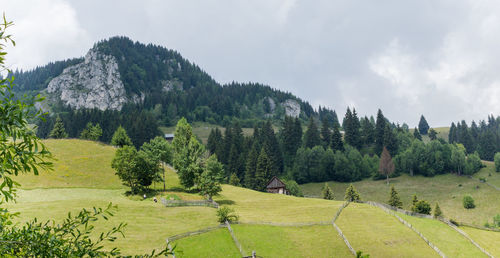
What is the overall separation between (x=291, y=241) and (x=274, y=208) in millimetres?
20801

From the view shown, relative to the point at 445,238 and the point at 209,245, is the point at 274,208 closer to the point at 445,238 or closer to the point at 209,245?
the point at 209,245

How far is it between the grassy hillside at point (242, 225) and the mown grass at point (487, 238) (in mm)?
309

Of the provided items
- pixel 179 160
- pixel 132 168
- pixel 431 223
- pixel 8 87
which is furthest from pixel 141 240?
pixel 431 223

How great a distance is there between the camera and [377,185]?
119688 mm

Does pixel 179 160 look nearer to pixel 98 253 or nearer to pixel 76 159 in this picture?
pixel 76 159

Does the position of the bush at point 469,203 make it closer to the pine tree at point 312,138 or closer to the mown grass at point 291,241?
the mown grass at point 291,241

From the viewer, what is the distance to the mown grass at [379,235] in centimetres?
4402

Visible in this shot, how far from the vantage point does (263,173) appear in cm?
10781

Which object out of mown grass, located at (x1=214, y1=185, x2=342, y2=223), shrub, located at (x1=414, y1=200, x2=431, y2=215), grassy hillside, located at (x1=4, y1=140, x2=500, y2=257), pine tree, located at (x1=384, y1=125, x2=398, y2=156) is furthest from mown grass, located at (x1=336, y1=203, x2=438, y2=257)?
pine tree, located at (x1=384, y1=125, x2=398, y2=156)

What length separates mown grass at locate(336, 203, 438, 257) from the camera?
144 feet

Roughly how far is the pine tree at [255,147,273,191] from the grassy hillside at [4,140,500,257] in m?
23.8

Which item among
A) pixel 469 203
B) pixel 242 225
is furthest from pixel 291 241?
pixel 469 203

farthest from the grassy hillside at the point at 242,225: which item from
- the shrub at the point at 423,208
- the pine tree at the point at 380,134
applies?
the pine tree at the point at 380,134

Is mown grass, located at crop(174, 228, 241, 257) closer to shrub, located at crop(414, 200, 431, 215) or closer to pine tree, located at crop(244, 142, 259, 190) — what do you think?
shrub, located at crop(414, 200, 431, 215)
